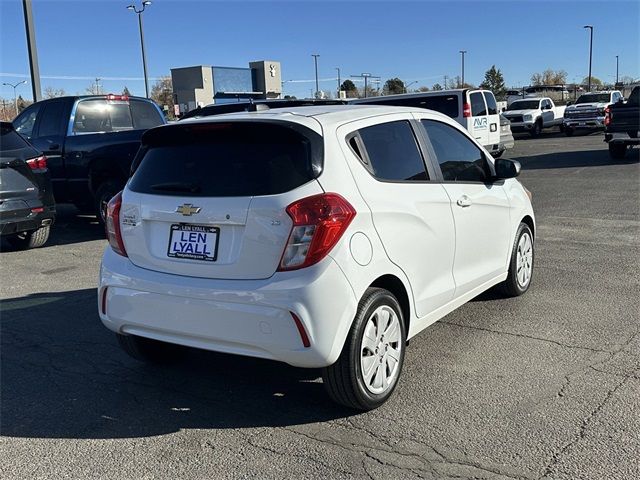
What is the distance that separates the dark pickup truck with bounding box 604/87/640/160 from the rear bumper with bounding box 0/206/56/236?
13.9 meters

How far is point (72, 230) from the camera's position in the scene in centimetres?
1023

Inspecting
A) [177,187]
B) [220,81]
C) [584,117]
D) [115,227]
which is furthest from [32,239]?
[220,81]

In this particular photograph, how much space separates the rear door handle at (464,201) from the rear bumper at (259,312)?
4.94 feet

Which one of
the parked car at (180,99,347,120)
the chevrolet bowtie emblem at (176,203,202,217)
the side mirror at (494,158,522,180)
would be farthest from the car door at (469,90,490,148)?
the chevrolet bowtie emblem at (176,203,202,217)

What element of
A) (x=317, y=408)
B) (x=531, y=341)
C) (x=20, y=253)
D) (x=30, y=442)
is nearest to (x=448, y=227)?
(x=531, y=341)

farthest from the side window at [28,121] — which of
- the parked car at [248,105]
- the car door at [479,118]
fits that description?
the car door at [479,118]

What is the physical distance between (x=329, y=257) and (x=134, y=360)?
207 cm

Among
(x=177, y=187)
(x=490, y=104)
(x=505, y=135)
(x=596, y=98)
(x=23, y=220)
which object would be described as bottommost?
(x=23, y=220)

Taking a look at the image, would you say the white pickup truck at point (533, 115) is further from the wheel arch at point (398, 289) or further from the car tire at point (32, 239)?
the wheel arch at point (398, 289)

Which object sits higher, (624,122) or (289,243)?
(624,122)

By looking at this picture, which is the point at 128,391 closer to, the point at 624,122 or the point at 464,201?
the point at 464,201

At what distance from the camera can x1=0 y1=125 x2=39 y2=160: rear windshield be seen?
320 inches

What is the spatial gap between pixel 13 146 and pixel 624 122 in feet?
46.7

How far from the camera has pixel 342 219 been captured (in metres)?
3.39
